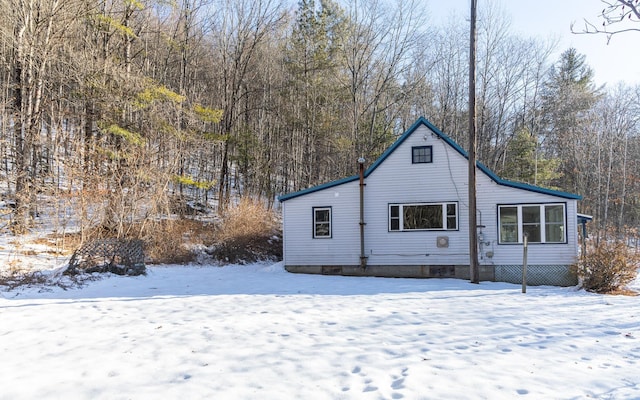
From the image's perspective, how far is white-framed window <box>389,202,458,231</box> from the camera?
43.4 feet

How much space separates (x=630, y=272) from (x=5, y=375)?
12888mm

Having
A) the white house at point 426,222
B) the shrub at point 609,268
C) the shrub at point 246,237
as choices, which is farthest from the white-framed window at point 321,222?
the shrub at point 609,268

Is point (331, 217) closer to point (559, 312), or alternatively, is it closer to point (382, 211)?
point (382, 211)

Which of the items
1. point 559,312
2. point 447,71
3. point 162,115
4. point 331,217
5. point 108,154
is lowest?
point 559,312

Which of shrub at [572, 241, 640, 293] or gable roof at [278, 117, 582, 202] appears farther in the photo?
gable roof at [278, 117, 582, 202]

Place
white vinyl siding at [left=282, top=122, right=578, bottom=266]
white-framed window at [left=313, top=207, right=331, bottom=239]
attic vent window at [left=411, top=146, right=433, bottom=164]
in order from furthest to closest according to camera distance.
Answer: white-framed window at [left=313, top=207, right=331, bottom=239]
attic vent window at [left=411, top=146, right=433, bottom=164]
white vinyl siding at [left=282, top=122, right=578, bottom=266]

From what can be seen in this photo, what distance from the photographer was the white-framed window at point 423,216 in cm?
1323

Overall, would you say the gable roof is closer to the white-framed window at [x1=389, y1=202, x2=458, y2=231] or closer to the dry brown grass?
the white-framed window at [x1=389, y1=202, x2=458, y2=231]

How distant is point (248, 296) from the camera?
8.87m

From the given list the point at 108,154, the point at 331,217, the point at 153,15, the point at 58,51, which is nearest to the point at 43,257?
the point at 108,154

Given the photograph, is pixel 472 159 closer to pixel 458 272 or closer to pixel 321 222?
pixel 458 272

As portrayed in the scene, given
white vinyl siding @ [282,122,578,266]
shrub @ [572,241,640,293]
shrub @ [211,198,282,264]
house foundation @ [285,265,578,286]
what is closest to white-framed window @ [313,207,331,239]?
white vinyl siding @ [282,122,578,266]

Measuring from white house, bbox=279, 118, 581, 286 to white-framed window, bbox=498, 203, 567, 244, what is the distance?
0.03 m

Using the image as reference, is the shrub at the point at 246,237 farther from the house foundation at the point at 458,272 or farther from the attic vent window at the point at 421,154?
the attic vent window at the point at 421,154
